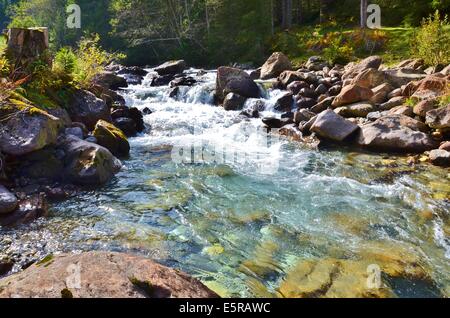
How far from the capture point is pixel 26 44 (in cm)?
1052

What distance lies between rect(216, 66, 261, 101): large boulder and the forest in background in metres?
6.37

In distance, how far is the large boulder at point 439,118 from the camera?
10.0m

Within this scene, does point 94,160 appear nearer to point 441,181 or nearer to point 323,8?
point 441,181

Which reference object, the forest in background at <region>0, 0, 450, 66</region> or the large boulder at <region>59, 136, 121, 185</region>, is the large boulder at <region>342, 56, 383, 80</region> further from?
the large boulder at <region>59, 136, 121, 185</region>

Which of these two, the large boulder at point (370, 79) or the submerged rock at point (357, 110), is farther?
the large boulder at point (370, 79)

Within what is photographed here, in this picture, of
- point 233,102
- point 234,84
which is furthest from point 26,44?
point 234,84

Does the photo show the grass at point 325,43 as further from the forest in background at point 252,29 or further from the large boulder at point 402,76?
the large boulder at point 402,76

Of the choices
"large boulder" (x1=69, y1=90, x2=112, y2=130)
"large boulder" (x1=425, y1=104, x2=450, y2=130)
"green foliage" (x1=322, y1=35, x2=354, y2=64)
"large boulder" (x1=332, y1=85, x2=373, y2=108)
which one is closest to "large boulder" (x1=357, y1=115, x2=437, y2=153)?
"large boulder" (x1=425, y1=104, x2=450, y2=130)

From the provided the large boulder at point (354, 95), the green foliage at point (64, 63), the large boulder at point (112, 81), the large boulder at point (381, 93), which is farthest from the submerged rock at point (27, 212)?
the large boulder at point (112, 81)

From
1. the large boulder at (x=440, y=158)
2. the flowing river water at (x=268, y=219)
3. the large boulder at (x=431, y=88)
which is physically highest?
the large boulder at (x=431, y=88)

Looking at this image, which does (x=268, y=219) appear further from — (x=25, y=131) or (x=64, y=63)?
(x=64, y=63)

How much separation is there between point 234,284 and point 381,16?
29.5 m

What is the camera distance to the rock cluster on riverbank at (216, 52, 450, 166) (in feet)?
33.9

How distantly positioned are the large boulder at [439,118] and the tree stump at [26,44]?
422 inches
